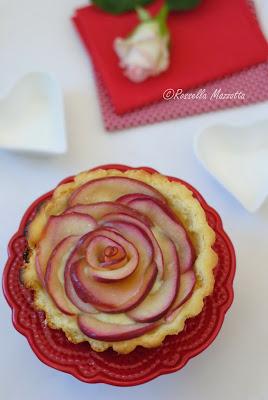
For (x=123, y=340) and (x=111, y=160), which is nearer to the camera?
(x=123, y=340)

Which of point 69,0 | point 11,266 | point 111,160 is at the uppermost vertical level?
point 69,0

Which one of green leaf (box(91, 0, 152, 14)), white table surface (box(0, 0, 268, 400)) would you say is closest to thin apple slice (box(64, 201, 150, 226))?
white table surface (box(0, 0, 268, 400))

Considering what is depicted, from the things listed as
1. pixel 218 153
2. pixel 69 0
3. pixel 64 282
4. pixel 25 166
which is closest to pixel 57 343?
pixel 64 282

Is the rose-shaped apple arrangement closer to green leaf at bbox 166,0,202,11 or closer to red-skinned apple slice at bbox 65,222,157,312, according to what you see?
red-skinned apple slice at bbox 65,222,157,312

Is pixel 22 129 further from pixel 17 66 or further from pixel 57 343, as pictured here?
pixel 57 343

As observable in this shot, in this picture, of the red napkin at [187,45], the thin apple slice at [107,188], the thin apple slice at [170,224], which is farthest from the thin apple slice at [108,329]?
the red napkin at [187,45]

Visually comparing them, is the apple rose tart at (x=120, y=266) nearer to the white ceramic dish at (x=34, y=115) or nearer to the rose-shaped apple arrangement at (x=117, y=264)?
the rose-shaped apple arrangement at (x=117, y=264)
